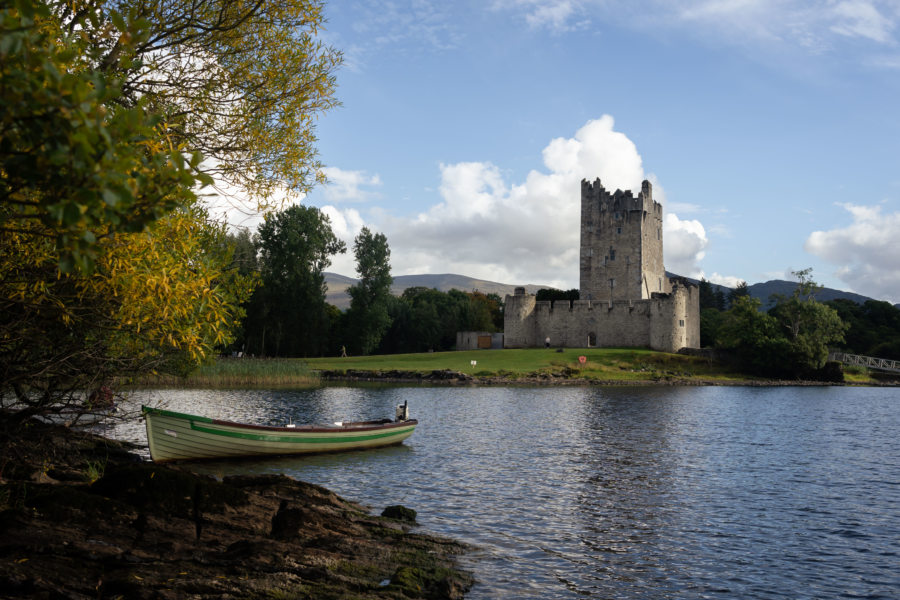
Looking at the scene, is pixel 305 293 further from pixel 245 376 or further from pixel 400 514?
pixel 400 514

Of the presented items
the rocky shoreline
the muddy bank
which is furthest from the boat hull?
the rocky shoreline

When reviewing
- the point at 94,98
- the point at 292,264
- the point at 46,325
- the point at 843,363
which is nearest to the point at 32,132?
the point at 94,98

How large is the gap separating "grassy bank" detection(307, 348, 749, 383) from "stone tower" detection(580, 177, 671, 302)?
9663 mm

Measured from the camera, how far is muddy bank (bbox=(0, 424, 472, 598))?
764 cm

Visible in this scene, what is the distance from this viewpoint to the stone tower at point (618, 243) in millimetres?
74375

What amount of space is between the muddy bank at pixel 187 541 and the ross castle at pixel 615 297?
201ft

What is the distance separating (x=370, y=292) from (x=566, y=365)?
23760mm

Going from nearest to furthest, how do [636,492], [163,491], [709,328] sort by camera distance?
[163,491], [636,492], [709,328]

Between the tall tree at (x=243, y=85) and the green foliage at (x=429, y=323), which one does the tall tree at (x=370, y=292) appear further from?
the tall tree at (x=243, y=85)

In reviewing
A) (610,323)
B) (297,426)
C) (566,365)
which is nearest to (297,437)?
(297,426)

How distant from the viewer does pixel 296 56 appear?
12102 mm

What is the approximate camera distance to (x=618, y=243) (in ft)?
247

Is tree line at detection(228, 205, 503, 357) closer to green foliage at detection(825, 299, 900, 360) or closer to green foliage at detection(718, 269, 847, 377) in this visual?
green foliage at detection(718, 269, 847, 377)

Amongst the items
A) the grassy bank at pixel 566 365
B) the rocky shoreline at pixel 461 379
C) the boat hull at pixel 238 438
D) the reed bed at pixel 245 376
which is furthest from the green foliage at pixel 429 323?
the boat hull at pixel 238 438
